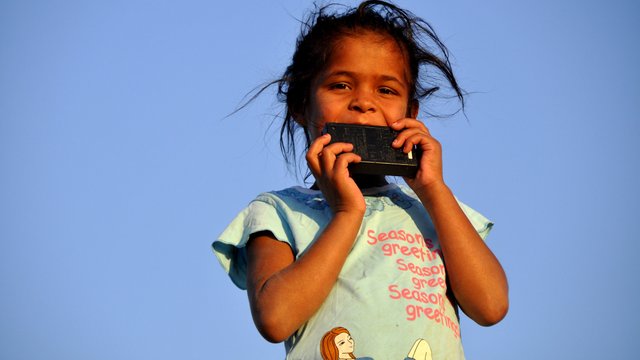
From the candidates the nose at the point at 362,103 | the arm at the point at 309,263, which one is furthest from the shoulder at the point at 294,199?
the nose at the point at 362,103

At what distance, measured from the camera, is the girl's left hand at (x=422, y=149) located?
3.04m

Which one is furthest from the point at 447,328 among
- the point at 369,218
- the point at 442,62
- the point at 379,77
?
the point at 442,62

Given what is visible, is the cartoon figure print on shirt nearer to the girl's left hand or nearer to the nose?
the girl's left hand

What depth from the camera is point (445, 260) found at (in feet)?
9.70

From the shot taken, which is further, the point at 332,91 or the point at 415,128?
the point at 332,91

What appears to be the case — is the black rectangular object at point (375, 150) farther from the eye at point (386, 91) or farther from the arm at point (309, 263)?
the eye at point (386, 91)

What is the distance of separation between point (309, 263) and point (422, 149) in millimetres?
699

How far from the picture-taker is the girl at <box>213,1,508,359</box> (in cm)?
273

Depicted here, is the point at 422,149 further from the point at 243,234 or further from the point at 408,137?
the point at 243,234

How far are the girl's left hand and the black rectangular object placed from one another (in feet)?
0.08

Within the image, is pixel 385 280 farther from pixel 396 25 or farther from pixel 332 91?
pixel 396 25

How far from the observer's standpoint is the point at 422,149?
311cm

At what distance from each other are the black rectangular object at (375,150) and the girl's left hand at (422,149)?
2 centimetres

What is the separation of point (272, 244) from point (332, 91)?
778 millimetres
